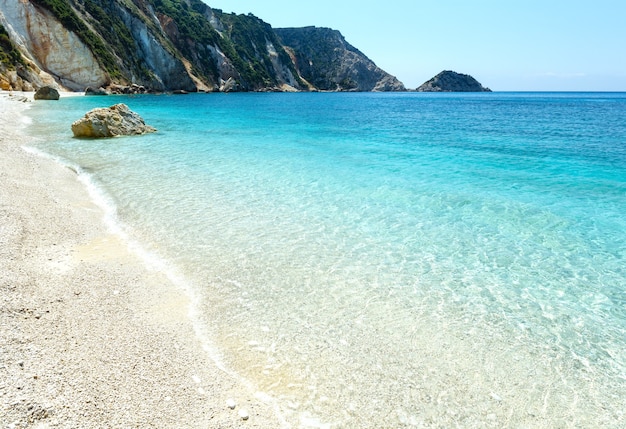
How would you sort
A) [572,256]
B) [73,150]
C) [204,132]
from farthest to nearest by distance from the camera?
1. [204,132]
2. [73,150]
3. [572,256]

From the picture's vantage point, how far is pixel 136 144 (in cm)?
2306

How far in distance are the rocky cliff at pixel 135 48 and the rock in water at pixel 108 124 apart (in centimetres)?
3971

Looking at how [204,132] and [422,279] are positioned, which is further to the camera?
[204,132]

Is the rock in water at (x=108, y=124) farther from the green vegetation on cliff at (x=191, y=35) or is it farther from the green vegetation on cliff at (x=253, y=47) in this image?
the green vegetation on cliff at (x=253, y=47)

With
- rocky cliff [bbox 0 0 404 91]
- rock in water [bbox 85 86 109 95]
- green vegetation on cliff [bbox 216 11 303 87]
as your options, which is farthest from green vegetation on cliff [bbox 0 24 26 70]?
green vegetation on cliff [bbox 216 11 303 87]

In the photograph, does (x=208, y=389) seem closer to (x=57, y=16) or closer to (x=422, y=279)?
(x=422, y=279)

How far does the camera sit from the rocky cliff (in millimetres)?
61844

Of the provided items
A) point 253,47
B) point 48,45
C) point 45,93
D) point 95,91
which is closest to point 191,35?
point 253,47

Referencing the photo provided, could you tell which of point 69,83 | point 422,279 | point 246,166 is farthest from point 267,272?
point 69,83

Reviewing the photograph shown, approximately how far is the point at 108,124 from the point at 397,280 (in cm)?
2327

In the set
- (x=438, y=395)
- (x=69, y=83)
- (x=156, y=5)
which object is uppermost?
(x=156, y=5)

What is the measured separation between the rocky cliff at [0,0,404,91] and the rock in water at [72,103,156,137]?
39715mm

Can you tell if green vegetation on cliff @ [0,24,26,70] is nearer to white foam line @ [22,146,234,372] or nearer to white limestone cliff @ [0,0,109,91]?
white limestone cliff @ [0,0,109,91]

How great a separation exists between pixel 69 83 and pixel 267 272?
7794cm
